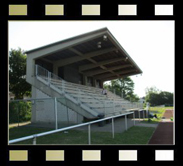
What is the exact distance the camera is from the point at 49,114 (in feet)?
37.6

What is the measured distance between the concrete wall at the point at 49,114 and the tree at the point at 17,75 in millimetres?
14674

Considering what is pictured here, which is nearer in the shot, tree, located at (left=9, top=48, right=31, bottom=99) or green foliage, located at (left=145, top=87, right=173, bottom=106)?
tree, located at (left=9, top=48, right=31, bottom=99)

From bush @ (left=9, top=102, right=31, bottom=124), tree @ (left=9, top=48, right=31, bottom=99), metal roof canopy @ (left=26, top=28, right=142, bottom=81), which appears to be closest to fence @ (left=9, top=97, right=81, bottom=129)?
bush @ (left=9, top=102, right=31, bottom=124)

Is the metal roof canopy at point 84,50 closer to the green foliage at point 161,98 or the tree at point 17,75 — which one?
the tree at point 17,75

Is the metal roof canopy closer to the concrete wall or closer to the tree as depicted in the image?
the concrete wall

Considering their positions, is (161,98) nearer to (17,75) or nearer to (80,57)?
(17,75)

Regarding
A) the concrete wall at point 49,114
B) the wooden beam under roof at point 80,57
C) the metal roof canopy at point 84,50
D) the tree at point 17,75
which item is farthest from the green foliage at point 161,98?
the concrete wall at point 49,114

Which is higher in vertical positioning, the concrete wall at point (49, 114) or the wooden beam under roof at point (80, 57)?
the wooden beam under roof at point (80, 57)

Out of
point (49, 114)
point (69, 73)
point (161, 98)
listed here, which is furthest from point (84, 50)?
point (161, 98)

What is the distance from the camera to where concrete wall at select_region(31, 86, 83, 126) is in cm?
1057

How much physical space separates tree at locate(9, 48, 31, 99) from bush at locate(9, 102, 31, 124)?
Answer: 1395cm

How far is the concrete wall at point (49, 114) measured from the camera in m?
10.6

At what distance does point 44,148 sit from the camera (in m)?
3.20

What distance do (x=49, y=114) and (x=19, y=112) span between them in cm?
255
